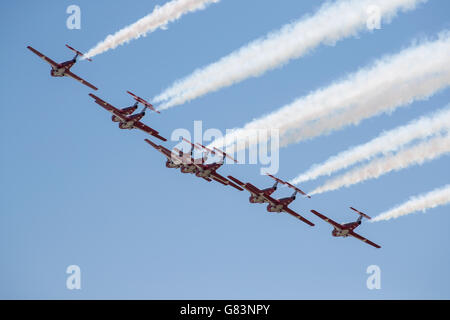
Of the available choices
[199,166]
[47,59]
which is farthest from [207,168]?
[47,59]

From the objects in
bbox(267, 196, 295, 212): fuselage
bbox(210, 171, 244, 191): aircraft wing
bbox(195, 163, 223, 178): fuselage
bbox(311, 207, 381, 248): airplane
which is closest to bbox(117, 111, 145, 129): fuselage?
bbox(195, 163, 223, 178): fuselage

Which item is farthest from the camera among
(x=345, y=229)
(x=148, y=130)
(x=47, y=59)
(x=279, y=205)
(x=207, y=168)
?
(x=47, y=59)

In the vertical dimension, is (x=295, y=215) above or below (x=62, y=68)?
below

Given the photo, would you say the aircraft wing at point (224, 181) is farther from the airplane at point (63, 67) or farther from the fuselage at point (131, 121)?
the airplane at point (63, 67)

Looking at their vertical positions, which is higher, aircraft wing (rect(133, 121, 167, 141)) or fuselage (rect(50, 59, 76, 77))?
fuselage (rect(50, 59, 76, 77))

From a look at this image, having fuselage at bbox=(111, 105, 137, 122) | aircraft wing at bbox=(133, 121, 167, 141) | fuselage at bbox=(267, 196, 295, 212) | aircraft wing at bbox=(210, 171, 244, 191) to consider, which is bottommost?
fuselage at bbox=(267, 196, 295, 212)

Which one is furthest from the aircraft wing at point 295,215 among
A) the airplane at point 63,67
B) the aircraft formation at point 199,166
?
the airplane at point 63,67

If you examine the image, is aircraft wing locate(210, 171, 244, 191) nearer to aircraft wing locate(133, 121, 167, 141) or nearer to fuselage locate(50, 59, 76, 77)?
aircraft wing locate(133, 121, 167, 141)

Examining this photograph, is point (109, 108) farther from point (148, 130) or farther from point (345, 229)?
point (345, 229)
